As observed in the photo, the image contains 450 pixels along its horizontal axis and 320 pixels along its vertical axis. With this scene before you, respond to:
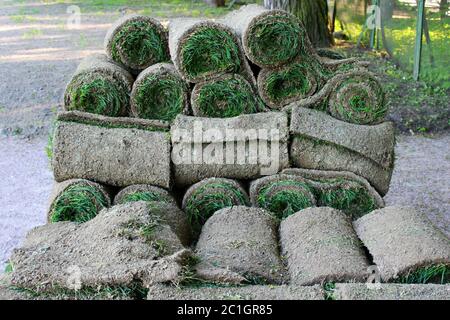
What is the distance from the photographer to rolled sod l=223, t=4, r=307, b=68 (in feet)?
15.2

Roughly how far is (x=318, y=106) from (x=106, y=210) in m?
1.80

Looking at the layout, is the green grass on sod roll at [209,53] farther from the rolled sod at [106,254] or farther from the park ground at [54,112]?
the park ground at [54,112]

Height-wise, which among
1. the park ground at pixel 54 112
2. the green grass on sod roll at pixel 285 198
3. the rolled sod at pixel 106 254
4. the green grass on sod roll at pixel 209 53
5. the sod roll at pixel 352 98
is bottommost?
the park ground at pixel 54 112

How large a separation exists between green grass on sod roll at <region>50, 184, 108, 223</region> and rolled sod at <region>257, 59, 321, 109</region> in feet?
4.53

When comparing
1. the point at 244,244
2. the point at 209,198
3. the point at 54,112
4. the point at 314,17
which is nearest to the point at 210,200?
the point at 209,198

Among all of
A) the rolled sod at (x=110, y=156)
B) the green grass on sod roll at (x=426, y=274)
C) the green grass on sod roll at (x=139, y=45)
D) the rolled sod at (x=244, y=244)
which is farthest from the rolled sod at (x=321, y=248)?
the green grass on sod roll at (x=139, y=45)

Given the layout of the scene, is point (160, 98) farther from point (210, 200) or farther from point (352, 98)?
point (352, 98)

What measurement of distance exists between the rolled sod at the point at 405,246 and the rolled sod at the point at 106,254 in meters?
1.08

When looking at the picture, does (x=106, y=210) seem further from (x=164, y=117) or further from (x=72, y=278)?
(x=164, y=117)

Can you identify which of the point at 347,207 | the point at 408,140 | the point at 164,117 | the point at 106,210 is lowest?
the point at 408,140

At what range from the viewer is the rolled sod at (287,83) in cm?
479

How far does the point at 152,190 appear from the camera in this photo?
4.52 meters

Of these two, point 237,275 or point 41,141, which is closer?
point 237,275

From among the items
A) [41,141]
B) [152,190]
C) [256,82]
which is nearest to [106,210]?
[152,190]
